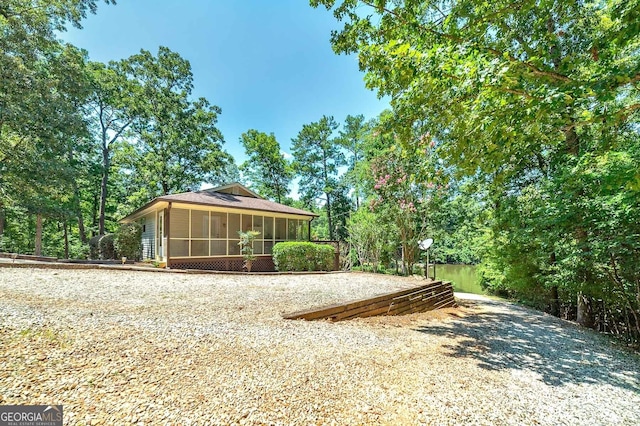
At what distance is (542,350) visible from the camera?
4379mm

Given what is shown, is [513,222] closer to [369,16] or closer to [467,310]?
[467,310]

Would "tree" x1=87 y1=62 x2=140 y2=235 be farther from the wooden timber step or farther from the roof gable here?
the wooden timber step

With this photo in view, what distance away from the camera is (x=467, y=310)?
742 centimetres

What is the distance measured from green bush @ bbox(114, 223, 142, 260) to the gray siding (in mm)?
385

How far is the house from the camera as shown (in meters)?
10.4

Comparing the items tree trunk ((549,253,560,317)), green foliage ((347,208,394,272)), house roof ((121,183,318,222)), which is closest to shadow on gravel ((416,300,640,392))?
tree trunk ((549,253,560,317))

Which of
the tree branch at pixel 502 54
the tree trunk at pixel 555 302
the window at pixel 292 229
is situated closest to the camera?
the tree branch at pixel 502 54

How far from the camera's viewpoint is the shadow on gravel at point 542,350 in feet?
11.6

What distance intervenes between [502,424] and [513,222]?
7.83 metres

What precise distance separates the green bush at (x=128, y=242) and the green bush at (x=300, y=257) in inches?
295

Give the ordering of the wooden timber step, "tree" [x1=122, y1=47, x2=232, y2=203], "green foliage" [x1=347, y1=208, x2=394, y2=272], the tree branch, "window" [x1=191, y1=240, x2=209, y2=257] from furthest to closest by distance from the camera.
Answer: "tree" [x1=122, y1=47, x2=232, y2=203] → "green foliage" [x1=347, y1=208, x2=394, y2=272] → "window" [x1=191, y1=240, x2=209, y2=257] → the wooden timber step → the tree branch

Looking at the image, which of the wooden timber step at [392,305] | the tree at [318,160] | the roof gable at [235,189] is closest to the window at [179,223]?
the roof gable at [235,189]

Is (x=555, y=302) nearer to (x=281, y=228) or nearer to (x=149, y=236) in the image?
(x=281, y=228)

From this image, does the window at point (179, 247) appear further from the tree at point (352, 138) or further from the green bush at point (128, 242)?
the tree at point (352, 138)
